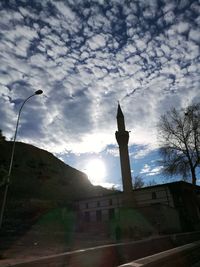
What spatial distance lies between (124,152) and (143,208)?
9.38 metres

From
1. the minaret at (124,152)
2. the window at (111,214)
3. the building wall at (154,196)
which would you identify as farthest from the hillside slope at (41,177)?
the minaret at (124,152)

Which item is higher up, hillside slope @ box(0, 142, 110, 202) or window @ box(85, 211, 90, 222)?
hillside slope @ box(0, 142, 110, 202)

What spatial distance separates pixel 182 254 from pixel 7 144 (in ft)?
228

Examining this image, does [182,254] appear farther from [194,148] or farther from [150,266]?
[194,148]

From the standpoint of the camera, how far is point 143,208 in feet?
105

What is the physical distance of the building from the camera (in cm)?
3100

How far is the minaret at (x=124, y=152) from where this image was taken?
35.3 m

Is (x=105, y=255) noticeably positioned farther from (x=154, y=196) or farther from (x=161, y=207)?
(x=154, y=196)

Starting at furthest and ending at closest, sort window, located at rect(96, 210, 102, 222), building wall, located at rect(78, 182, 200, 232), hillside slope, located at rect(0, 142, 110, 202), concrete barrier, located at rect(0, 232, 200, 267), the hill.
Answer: hillside slope, located at rect(0, 142, 110, 202) < the hill < window, located at rect(96, 210, 102, 222) < building wall, located at rect(78, 182, 200, 232) < concrete barrier, located at rect(0, 232, 200, 267)

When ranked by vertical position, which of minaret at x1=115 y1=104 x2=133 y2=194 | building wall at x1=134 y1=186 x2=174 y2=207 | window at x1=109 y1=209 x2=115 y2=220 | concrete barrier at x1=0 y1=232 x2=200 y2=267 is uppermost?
minaret at x1=115 y1=104 x2=133 y2=194

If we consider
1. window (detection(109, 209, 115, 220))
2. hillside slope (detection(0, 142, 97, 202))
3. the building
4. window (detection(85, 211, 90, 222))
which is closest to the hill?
hillside slope (detection(0, 142, 97, 202))

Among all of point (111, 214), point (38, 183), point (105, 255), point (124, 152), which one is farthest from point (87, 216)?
point (105, 255)

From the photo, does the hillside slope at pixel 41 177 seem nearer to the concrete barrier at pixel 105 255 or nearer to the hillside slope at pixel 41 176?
the hillside slope at pixel 41 176

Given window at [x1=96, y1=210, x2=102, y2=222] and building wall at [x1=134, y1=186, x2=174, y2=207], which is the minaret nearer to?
building wall at [x1=134, y1=186, x2=174, y2=207]
